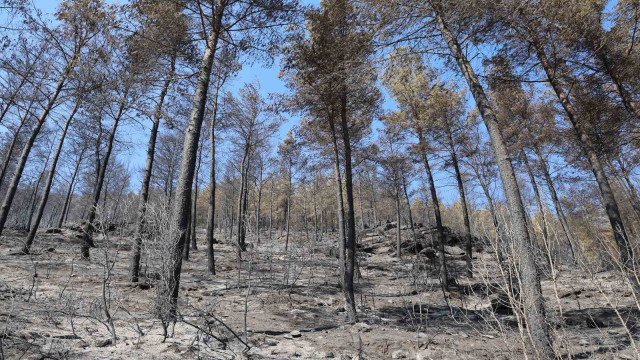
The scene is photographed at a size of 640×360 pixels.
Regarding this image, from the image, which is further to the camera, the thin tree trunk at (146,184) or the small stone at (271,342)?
the thin tree trunk at (146,184)

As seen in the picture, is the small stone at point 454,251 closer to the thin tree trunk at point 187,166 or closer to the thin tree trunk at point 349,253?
the thin tree trunk at point 349,253

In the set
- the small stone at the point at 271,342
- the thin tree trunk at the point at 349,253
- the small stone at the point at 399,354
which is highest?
the thin tree trunk at the point at 349,253

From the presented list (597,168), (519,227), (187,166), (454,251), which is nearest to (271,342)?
(187,166)

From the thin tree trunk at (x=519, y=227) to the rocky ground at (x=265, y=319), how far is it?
248 mm

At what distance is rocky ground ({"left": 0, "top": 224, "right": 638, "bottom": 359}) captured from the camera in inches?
141

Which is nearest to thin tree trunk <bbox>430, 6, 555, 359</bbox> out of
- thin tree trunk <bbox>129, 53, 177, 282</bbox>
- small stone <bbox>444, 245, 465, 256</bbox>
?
thin tree trunk <bbox>129, 53, 177, 282</bbox>

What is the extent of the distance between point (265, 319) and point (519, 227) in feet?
16.5

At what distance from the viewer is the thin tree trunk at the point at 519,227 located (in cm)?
360

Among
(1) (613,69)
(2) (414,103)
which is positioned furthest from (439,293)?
(1) (613,69)

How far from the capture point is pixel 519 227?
4.25 m

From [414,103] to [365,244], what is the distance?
41.1 feet

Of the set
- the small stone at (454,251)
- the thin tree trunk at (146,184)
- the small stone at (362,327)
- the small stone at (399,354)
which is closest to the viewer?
the small stone at (399,354)

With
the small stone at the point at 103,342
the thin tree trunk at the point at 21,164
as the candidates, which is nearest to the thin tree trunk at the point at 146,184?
the thin tree trunk at the point at 21,164

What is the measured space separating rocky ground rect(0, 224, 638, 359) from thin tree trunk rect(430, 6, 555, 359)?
0.81 ft
